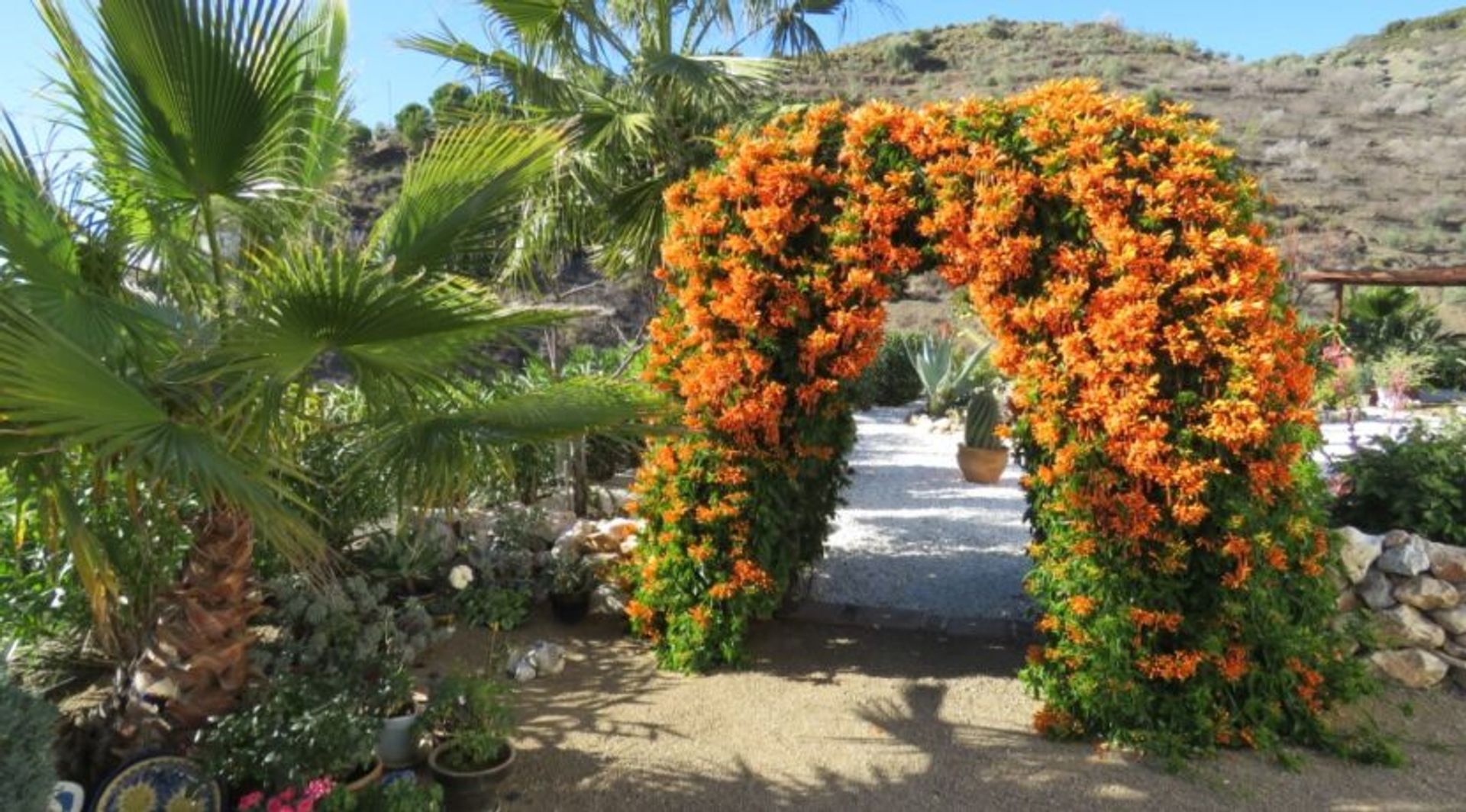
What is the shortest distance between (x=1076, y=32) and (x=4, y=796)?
142ft

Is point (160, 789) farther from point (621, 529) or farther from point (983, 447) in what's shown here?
point (983, 447)

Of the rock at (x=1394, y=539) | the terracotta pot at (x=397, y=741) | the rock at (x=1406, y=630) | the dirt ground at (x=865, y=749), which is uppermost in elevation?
the rock at (x=1394, y=539)

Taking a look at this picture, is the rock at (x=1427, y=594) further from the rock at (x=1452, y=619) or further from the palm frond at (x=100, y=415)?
the palm frond at (x=100, y=415)

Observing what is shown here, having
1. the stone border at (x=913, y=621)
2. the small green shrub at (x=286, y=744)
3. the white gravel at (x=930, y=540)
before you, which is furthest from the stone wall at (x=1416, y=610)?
the small green shrub at (x=286, y=744)

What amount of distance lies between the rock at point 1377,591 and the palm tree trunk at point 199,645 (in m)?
4.96

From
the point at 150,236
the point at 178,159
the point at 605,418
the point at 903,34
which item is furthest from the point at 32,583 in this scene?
the point at 903,34

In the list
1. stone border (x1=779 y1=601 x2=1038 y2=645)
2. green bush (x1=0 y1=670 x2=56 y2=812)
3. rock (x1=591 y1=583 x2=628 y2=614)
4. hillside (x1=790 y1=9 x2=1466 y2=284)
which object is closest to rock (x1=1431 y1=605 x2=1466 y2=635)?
stone border (x1=779 y1=601 x2=1038 y2=645)

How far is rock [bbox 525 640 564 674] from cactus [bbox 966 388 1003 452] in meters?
5.53

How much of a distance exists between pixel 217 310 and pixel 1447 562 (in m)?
5.38

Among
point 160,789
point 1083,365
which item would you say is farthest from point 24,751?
point 1083,365

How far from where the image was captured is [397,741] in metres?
3.50

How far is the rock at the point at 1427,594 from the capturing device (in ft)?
13.9

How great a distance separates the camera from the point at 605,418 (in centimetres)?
319

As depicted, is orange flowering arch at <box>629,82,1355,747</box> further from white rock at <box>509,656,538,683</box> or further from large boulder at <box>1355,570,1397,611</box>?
white rock at <box>509,656,538,683</box>
